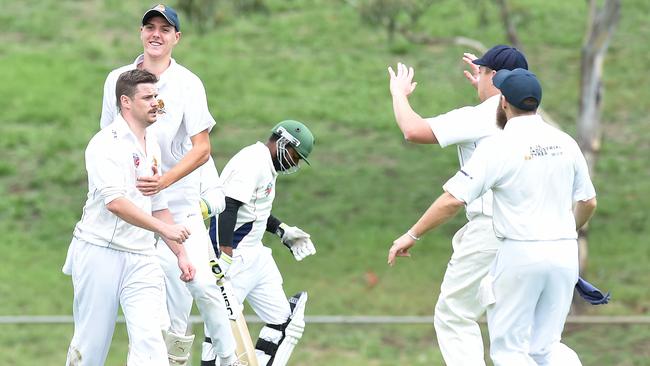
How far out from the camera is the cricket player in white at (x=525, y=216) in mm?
8492

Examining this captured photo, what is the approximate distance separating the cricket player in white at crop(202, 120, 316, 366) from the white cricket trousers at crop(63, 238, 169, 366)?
3.62ft

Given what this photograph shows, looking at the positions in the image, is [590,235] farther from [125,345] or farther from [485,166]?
[485,166]

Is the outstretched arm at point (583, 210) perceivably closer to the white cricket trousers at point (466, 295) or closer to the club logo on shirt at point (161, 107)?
the white cricket trousers at point (466, 295)

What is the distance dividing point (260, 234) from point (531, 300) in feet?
8.34

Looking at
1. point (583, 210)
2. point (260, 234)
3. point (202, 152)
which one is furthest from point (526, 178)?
point (260, 234)

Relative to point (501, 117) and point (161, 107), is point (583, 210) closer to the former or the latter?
point (501, 117)

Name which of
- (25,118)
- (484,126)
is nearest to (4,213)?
(25,118)

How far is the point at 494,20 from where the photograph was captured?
1094 inches

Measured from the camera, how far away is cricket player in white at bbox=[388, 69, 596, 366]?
849 centimetres

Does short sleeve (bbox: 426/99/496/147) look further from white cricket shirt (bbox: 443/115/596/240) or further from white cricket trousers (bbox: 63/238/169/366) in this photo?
white cricket trousers (bbox: 63/238/169/366)

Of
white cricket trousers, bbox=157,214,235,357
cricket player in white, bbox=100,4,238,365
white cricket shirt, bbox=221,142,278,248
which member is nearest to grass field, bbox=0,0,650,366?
white cricket shirt, bbox=221,142,278,248

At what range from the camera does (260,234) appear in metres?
10.6

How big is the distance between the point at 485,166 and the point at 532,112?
0.47m

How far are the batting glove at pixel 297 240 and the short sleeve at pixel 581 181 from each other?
2529mm
